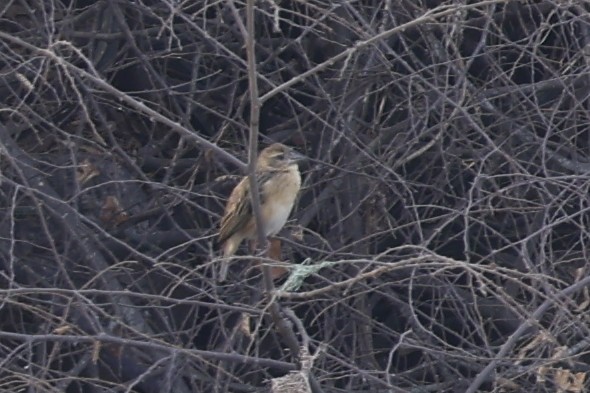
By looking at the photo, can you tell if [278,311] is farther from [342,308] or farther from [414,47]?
→ [414,47]

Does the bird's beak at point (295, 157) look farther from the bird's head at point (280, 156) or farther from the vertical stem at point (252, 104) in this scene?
the vertical stem at point (252, 104)

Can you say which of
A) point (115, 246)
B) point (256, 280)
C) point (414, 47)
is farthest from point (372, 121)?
point (115, 246)

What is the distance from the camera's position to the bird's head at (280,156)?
5.74m

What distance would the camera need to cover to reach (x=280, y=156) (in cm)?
579

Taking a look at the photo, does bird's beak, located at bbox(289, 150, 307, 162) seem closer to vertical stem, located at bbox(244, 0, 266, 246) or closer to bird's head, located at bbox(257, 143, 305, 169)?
bird's head, located at bbox(257, 143, 305, 169)

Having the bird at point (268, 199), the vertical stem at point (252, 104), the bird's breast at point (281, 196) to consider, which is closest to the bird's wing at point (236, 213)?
the bird at point (268, 199)

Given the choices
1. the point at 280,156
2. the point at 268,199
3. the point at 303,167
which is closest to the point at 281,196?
the point at 268,199

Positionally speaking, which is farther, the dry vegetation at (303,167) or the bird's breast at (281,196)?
the bird's breast at (281,196)

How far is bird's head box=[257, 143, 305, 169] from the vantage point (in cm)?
574

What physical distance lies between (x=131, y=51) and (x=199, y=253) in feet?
3.02

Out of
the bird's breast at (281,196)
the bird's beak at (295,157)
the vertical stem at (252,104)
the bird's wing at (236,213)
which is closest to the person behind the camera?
the vertical stem at (252,104)

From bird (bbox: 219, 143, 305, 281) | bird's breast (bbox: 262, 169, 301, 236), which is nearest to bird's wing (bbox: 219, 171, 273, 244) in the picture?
bird (bbox: 219, 143, 305, 281)

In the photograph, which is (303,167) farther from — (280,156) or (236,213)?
(236,213)

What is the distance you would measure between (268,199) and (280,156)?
0.64 ft
